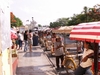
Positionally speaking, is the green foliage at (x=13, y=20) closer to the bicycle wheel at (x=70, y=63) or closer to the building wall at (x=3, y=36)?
the bicycle wheel at (x=70, y=63)

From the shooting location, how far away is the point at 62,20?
14350 cm

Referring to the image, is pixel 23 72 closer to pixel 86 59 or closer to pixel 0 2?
pixel 86 59

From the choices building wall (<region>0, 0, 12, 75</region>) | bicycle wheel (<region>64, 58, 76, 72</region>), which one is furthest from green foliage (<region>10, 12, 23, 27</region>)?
building wall (<region>0, 0, 12, 75</region>)

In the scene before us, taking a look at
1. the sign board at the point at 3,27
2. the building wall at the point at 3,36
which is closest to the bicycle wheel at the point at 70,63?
the building wall at the point at 3,36

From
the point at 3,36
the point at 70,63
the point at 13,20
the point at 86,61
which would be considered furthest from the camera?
the point at 13,20

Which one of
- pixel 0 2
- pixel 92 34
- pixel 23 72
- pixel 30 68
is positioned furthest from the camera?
pixel 30 68

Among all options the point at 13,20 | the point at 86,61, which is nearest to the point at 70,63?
the point at 86,61

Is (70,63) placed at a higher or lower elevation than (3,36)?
lower

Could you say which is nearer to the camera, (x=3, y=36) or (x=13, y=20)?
(x=3, y=36)

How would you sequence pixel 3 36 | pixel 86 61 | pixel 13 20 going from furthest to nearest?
pixel 13 20, pixel 86 61, pixel 3 36

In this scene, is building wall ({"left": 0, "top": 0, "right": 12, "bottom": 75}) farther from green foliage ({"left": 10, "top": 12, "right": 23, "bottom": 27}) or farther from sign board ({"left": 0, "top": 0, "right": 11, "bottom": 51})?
green foliage ({"left": 10, "top": 12, "right": 23, "bottom": 27})

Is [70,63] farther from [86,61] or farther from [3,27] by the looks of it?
[3,27]

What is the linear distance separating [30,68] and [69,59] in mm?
3275

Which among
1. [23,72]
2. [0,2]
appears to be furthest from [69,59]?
[0,2]
